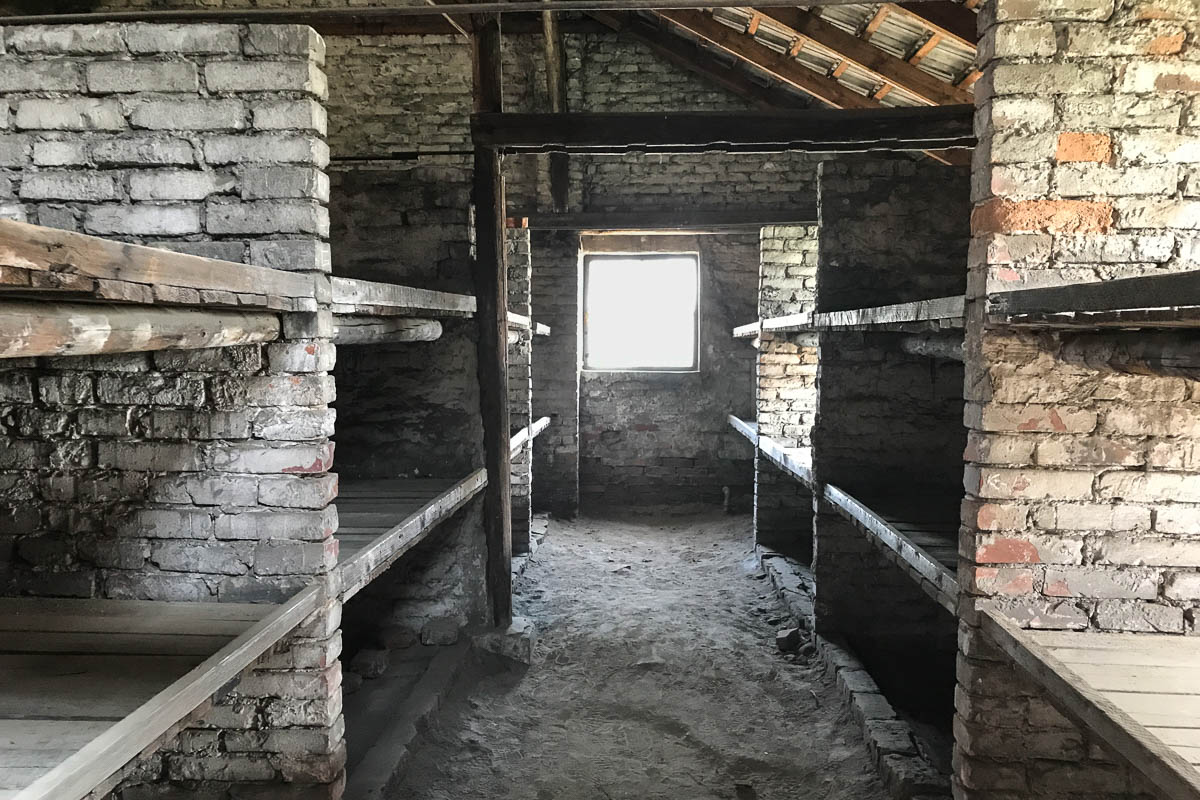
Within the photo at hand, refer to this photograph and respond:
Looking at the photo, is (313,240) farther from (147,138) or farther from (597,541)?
(597,541)

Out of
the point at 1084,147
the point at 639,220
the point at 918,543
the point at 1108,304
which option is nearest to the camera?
the point at 1108,304

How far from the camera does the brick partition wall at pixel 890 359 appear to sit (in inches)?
176

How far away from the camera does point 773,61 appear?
6285 millimetres

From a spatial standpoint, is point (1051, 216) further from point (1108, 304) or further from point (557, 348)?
point (557, 348)

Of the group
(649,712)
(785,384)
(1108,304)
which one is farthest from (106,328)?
(785,384)

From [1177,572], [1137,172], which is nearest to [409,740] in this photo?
[1177,572]

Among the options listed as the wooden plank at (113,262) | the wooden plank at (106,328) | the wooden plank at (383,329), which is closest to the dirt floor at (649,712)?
the wooden plank at (383,329)

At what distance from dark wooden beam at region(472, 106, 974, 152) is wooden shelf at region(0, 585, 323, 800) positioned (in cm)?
292

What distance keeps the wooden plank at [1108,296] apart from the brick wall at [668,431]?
6.55 m

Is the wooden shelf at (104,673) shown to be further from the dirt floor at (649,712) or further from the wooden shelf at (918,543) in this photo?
the wooden shelf at (918,543)

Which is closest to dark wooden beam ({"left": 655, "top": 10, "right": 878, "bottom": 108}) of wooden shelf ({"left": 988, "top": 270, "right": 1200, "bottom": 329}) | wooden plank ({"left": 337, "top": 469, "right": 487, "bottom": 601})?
wooden plank ({"left": 337, "top": 469, "right": 487, "bottom": 601})

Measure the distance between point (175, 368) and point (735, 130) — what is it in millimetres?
3085

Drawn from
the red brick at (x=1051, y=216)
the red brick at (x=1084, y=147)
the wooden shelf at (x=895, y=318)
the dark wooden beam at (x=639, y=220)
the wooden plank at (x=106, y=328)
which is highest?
the dark wooden beam at (x=639, y=220)

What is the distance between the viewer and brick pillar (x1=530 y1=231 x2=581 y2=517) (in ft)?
27.2
